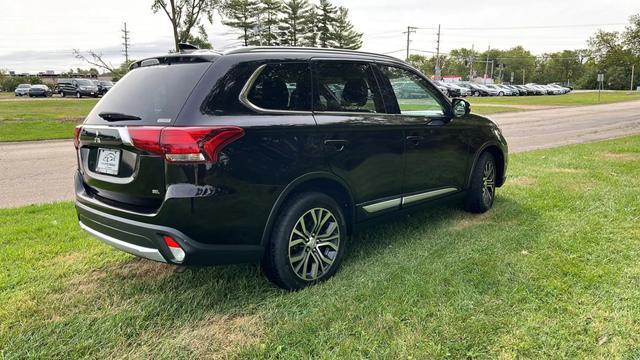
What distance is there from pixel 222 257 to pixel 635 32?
22.7 metres

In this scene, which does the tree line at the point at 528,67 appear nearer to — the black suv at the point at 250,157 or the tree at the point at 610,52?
the tree at the point at 610,52

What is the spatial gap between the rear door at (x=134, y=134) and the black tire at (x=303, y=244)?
0.86 metres

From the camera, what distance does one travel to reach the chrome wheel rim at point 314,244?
A: 3406 mm

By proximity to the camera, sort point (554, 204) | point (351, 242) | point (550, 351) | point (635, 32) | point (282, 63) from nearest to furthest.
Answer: point (550, 351), point (282, 63), point (351, 242), point (554, 204), point (635, 32)

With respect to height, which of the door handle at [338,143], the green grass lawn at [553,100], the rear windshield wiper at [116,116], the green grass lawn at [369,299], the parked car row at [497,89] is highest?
the parked car row at [497,89]

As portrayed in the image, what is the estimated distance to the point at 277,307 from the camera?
127 inches

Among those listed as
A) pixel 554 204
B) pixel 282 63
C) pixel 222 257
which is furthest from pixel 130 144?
pixel 554 204

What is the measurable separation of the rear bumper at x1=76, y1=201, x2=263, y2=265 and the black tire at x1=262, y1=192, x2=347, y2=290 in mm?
175

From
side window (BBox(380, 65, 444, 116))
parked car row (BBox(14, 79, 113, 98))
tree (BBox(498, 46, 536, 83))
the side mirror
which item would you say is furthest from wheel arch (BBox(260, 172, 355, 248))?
tree (BBox(498, 46, 536, 83))

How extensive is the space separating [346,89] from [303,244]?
4.26 feet

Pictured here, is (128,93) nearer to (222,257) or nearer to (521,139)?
(222,257)

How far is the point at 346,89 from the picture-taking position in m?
3.79

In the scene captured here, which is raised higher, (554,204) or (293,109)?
(293,109)

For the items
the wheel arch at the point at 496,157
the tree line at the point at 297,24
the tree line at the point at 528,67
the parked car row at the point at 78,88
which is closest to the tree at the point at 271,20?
the tree line at the point at 297,24
